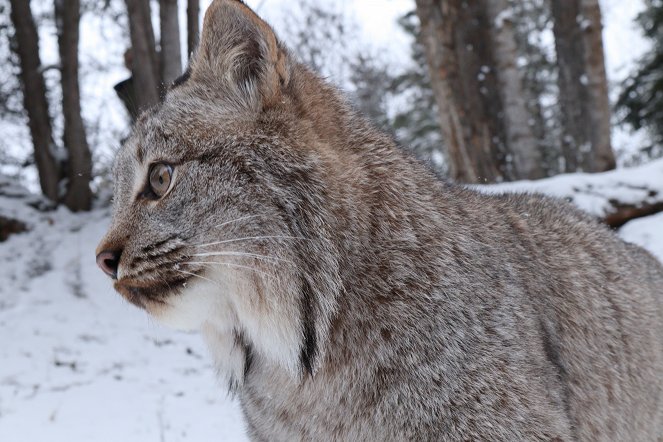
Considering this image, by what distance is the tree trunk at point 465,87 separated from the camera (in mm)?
9188

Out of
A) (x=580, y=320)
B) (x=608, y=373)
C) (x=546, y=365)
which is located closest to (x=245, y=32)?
(x=546, y=365)

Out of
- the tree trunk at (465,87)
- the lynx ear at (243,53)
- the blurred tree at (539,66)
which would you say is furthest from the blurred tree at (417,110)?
the lynx ear at (243,53)

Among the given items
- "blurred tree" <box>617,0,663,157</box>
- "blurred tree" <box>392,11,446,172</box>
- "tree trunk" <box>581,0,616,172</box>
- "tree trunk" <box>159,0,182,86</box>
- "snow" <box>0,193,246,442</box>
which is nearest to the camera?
"snow" <box>0,193,246,442</box>

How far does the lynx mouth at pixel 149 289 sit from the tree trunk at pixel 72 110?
8449mm

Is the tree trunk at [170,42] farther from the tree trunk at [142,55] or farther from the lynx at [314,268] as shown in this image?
the lynx at [314,268]

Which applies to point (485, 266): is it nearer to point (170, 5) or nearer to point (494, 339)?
point (494, 339)

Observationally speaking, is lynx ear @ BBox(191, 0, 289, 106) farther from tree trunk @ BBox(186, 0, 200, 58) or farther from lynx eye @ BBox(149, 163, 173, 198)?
tree trunk @ BBox(186, 0, 200, 58)

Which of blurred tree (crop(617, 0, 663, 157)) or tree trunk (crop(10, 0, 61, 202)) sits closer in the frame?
tree trunk (crop(10, 0, 61, 202))

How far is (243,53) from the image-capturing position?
2.60 m

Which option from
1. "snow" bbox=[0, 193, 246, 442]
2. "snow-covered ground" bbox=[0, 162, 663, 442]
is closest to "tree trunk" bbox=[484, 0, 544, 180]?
"snow-covered ground" bbox=[0, 162, 663, 442]

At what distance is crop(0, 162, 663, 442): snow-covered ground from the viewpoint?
18.1 ft

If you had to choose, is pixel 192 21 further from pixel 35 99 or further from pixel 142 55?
pixel 35 99

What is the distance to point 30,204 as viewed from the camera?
10.3 m

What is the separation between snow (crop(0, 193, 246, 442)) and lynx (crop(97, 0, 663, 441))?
76.5 inches
